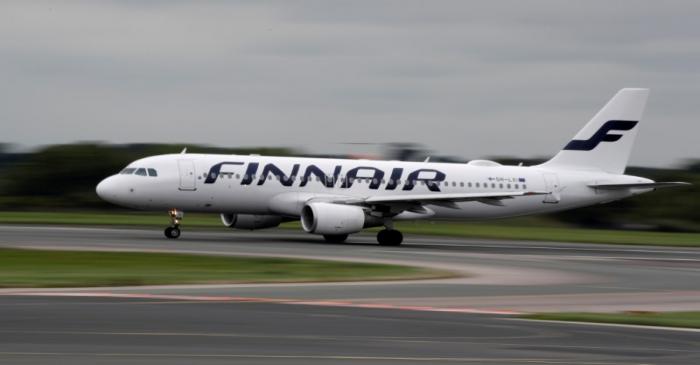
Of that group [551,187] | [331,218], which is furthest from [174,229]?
[551,187]

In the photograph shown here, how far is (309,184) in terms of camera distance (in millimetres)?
47031

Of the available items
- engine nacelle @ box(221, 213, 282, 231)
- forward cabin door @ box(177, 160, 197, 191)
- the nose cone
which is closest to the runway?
engine nacelle @ box(221, 213, 282, 231)

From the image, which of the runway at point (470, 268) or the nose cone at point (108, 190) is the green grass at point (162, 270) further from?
the nose cone at point (108, 190)

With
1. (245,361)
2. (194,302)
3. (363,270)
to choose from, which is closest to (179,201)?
(363,270)

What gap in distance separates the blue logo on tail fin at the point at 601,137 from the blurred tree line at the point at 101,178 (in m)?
28.8

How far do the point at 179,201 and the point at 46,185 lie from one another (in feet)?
168

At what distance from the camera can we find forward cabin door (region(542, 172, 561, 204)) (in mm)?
52625

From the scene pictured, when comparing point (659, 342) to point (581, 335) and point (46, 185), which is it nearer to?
point (581, 335)

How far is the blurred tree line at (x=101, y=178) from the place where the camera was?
8362cm

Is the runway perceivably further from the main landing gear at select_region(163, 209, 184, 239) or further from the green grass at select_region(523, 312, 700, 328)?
the green grass at select_region(523, 312, 700, 328)

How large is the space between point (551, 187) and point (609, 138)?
13.6 feet

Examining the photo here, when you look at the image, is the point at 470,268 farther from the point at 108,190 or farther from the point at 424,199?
the point at 108,190

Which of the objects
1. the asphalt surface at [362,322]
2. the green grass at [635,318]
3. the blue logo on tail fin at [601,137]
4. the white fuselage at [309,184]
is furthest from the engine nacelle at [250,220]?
the green grass at [635,318]

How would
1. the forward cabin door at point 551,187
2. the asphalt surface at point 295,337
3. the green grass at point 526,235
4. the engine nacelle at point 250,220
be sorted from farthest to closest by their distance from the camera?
the green grass at point 526,235 < the forward cabin door at point 551,187 < the engine nacelle at point 250,220 < the asphalt surface at point 295,337
